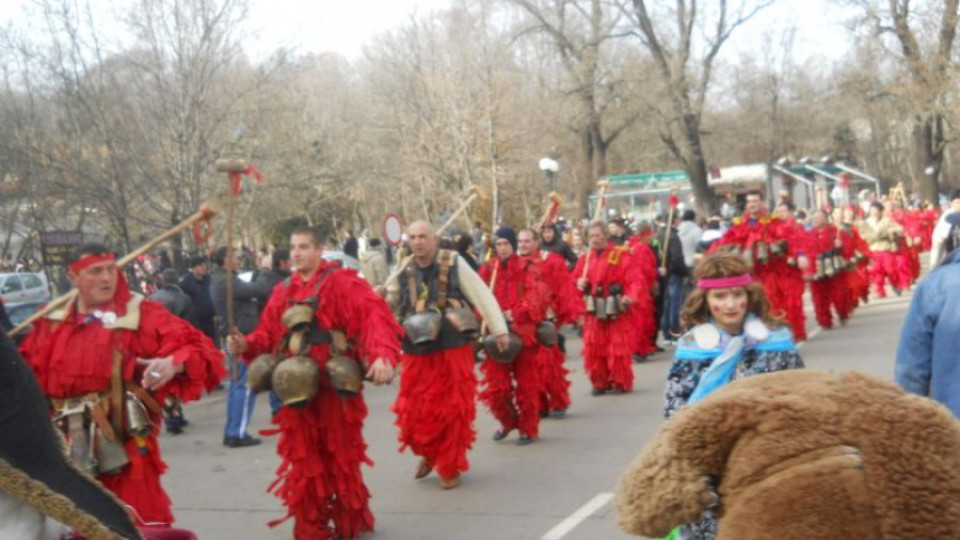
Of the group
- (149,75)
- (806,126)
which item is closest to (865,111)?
(806,126)

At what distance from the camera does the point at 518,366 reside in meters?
10.3

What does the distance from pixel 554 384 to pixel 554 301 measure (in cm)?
81

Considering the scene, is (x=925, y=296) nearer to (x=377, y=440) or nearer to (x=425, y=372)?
(x=425, y=372)

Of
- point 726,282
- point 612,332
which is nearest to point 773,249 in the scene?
point 612,332

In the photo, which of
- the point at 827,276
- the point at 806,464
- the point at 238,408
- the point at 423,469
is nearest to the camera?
the point at 806,464

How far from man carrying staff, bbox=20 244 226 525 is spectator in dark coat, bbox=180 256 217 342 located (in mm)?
8715

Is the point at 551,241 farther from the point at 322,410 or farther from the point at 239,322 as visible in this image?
the point at 322,410

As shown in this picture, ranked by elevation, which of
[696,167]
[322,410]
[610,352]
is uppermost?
[696,167]

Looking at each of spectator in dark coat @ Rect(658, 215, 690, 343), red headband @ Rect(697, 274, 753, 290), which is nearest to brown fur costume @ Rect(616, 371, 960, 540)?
red headband @ Rect(697, 274, 753, 290)

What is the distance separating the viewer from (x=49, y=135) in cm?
2038

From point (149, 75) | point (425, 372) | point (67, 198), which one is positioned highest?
point (149, 75)

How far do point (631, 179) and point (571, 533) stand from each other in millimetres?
44463

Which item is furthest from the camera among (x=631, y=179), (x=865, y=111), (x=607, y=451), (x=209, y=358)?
(x=631, y=179)

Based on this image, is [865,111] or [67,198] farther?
[865,111]
